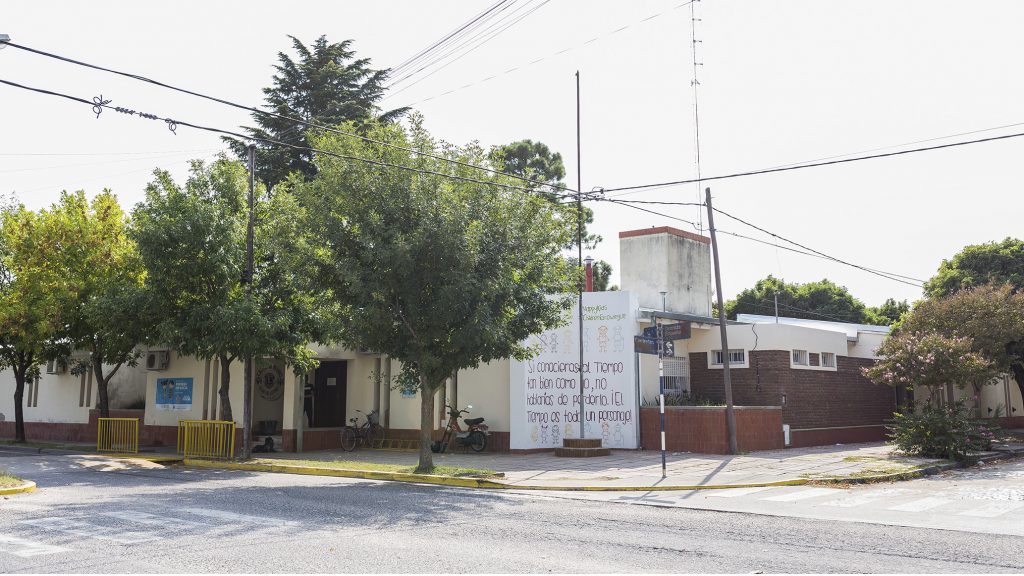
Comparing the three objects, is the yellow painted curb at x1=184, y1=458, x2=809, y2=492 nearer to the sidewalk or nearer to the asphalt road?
the sidewalk

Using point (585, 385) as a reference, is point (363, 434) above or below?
below

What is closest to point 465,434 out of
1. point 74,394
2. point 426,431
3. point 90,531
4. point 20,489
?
point 426,431

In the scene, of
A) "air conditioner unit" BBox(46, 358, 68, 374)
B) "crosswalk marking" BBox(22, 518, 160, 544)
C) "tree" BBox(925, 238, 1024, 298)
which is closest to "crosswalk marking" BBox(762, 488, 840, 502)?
"crosswalk marking" BBox(22, 518, 160, 544)

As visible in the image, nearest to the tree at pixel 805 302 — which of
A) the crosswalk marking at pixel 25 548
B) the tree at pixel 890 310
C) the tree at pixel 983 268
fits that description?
the tree at pixel 890 310

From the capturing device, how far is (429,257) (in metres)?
15.8

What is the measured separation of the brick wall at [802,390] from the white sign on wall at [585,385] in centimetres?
358

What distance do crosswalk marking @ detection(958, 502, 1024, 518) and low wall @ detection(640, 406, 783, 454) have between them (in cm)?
909

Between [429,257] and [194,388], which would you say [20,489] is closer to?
[429,257]

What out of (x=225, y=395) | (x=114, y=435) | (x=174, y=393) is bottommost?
(x=114, y=435)

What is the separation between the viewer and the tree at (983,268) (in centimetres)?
3359

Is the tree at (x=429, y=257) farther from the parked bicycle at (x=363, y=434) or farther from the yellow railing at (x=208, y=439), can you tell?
the parked bicycle at (x=363, y=434)

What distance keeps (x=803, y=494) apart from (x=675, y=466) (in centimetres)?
476

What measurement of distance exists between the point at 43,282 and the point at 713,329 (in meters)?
20.5

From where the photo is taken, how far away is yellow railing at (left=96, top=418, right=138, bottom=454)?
25.5 meters
